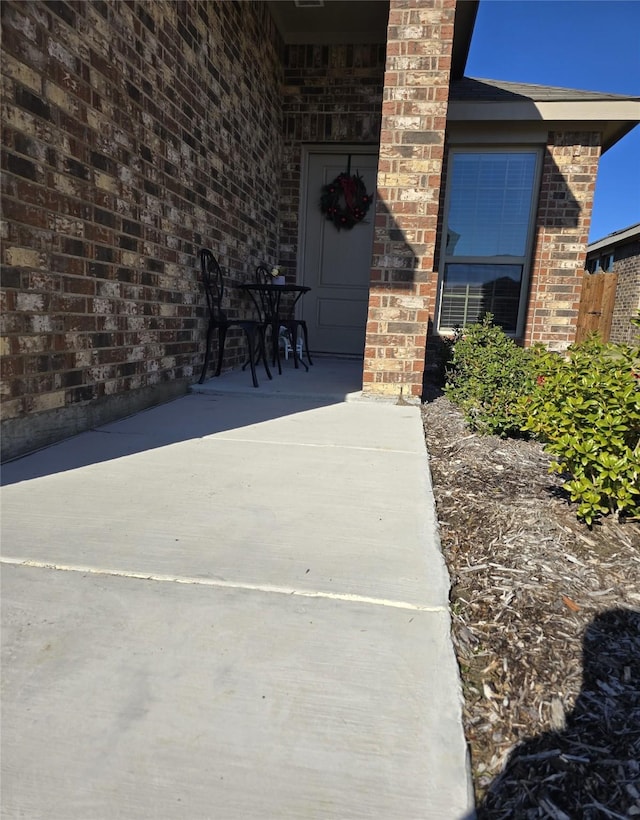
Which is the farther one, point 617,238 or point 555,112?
point 617,238

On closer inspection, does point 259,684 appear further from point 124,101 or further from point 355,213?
point 355,213

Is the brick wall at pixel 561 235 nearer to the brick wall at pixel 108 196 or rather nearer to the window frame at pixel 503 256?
the window frame at pixel 503 256

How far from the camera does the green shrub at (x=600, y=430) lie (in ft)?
6.05

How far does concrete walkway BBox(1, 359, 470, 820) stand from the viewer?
92 centimetres

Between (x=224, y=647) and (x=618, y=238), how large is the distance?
1586 cm

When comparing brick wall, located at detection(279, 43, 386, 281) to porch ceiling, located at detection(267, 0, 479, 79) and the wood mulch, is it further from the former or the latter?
the wood mulch

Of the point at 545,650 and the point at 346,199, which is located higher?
the point at 346,199

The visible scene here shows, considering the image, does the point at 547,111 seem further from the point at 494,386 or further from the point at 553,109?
the point at 494,386

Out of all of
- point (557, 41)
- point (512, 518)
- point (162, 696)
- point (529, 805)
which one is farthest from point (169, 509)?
point (557, 41)

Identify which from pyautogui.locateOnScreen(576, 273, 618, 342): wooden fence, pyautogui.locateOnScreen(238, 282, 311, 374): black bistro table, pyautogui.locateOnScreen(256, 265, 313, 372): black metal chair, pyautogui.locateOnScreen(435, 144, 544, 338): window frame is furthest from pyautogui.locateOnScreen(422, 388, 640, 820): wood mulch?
pyautogui.locateOnScreen(576, 273, 618, 342): wooden fence

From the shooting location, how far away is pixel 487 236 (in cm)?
613

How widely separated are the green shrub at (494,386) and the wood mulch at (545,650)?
88 cm

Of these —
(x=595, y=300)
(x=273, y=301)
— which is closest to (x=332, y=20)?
(x=273, y=301)

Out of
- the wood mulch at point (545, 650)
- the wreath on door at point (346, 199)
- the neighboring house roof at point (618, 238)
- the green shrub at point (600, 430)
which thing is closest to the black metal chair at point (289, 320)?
the wreath on door at point (346, 199)
